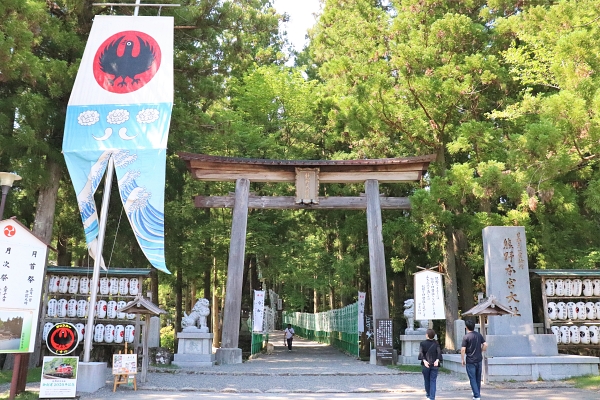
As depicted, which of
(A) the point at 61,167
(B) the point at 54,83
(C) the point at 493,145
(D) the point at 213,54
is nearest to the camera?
(B) the point at 54,83

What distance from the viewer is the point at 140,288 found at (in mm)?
12742

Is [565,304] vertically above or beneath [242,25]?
beneath

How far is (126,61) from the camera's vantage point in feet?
34.9

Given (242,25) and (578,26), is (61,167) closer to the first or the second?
(242,25)

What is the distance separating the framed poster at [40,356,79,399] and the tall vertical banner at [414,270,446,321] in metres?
7.69

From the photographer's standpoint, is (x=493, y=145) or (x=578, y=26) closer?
(x=578, y=26)

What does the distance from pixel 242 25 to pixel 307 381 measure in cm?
941

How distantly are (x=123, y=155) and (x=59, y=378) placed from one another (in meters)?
4.15

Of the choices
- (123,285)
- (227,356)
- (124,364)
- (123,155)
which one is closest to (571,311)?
(227,356)

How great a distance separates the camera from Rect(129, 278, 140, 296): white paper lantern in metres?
12.7

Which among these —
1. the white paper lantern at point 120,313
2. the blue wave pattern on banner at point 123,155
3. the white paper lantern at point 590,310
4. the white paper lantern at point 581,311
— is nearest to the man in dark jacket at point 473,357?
the blue wave pattern on banner at point 123,155

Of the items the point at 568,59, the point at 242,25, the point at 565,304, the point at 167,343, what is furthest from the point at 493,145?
the point at 167,343

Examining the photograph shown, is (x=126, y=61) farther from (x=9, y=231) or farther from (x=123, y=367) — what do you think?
(x=123, y=367)

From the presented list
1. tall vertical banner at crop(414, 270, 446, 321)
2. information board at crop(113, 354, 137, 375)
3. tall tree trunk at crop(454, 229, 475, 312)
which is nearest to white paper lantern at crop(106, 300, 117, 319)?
information board at crop(113, 354, 137, 375)
